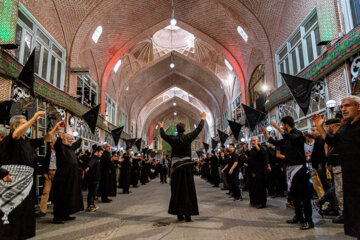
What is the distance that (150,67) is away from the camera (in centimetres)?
2416

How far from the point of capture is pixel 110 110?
2088 centimetres

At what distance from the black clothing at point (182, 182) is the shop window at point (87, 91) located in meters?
11.3

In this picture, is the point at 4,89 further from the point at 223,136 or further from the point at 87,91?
the point at 223,136

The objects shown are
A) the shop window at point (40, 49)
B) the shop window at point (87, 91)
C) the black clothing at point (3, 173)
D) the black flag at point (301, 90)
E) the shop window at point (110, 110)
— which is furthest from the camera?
the shop window at point (110, 110)

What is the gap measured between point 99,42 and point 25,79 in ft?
30.6

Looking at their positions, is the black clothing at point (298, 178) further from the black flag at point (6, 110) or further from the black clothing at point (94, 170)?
the black flag at point (6, 110)

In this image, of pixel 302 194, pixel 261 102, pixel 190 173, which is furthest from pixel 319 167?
pixel 261 102

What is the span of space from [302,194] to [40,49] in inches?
428

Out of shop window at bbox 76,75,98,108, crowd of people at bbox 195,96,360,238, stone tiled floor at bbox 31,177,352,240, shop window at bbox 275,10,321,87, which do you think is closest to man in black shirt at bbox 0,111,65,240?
stone tiled floor at bbox 31,177,352,240

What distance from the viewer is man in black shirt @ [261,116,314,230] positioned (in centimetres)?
386

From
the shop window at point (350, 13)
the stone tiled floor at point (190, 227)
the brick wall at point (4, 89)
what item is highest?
the shop window at point (350, 13)

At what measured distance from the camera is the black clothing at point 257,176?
232 inches

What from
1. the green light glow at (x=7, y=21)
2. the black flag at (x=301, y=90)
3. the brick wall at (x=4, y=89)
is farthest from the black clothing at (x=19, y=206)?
the black flag at (x=301, y=90)

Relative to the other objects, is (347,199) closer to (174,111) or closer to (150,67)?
(150,67)
